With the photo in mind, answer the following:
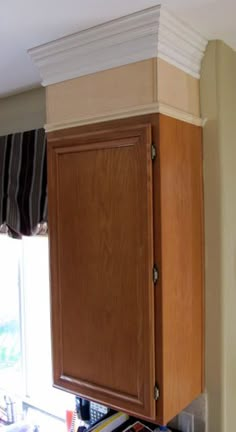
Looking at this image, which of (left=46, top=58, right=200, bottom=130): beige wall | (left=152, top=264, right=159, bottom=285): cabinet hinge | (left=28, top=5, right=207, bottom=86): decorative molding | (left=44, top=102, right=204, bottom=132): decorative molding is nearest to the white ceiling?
(left=28, top=5, right=207, bottom=86): decorative molding

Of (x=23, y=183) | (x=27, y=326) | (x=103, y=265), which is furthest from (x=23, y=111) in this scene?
(x=27, y=326)

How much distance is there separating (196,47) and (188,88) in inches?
6.3

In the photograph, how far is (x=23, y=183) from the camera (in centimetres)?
206

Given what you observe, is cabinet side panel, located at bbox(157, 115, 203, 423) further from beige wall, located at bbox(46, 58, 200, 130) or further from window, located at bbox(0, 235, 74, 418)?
window, located at bbox(0, 235, 74, 418)

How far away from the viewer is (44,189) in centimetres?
196

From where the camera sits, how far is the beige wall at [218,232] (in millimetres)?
1499

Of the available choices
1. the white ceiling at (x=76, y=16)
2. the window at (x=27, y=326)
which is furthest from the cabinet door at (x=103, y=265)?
the window at (x=27, y=326)

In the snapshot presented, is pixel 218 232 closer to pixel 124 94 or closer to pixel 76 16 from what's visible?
pixel 124 94

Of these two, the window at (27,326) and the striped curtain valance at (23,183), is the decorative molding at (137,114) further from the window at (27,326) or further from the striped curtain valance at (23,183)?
the window at (27,326)

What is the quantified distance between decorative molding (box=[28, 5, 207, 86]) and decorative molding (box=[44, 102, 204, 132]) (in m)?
0.17

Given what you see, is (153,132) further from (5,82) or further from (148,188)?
(5,82)

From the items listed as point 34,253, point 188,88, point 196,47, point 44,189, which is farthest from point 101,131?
point 34,253

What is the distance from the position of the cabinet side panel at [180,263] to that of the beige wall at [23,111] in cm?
100

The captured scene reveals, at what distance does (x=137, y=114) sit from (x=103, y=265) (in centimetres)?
56
